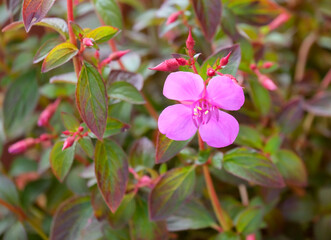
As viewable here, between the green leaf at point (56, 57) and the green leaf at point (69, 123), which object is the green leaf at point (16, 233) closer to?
the green leaf at point (69, 123)

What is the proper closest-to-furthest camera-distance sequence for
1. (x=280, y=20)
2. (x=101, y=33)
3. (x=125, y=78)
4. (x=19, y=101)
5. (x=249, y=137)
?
(x=101, y=33) < (x=125, y=78) < (x=249, y=137) < (x=19, y=101) < (x=280, y=20)

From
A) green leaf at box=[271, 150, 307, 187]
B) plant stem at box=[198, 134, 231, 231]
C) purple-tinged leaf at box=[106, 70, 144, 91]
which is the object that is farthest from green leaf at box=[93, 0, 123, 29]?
green leaf at box=[271, 150, 307, 187]

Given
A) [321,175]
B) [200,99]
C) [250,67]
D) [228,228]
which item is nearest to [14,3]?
[200,99]

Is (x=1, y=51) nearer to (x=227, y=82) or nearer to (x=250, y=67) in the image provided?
(x=250, y=67)

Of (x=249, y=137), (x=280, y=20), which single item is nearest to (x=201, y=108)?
(x=249, y=137)

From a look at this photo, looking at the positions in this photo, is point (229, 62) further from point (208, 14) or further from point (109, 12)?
point (109, 12)

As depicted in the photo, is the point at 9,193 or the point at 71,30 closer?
the point at 71,30
